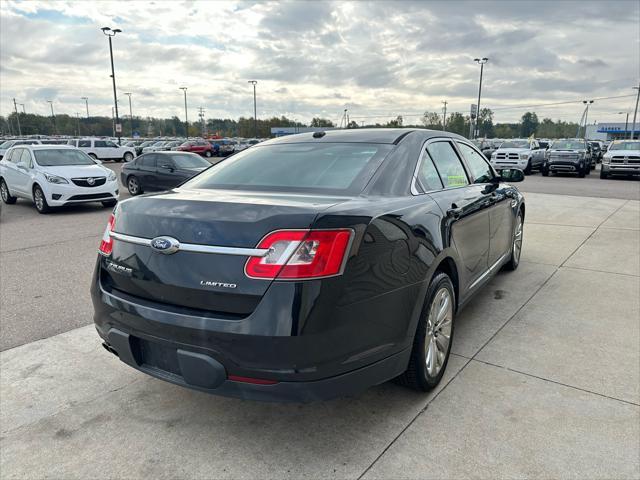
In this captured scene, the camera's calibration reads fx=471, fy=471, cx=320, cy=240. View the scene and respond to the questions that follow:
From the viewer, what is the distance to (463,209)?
354cm

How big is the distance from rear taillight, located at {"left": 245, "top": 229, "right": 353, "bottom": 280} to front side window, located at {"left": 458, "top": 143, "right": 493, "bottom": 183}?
2494 mm

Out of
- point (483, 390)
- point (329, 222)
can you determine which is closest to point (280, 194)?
point (329, 222)

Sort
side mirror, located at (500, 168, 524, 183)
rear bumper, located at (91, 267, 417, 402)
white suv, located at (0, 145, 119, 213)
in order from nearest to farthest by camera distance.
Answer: rear bumper, located at (91, 267, 417, 402) < side mirror, located at (500, 168, 524, 183) < white suv, located at (0, 145, 119, 213)

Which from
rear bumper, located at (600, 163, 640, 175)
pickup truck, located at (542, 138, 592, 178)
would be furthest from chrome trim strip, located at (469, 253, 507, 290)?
pickup truck, located at (542, 138, 592, 178)

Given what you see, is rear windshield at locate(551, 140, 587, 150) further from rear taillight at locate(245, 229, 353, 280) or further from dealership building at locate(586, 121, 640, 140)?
dealership building at locate(586, 121, 640, 140)

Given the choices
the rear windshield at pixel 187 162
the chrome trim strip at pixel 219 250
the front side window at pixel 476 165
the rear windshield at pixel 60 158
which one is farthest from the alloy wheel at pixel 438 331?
the rear windshield at pixel 187 162

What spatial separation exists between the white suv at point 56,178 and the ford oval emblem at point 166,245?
32.4 ft

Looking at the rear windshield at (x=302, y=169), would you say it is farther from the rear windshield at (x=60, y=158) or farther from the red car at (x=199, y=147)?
the red car at (x=199, y=147)

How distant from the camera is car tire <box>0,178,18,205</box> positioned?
12995 millimetres

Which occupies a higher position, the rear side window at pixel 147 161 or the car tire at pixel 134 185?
the rear side window at pixel 147 161

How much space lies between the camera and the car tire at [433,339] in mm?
2803

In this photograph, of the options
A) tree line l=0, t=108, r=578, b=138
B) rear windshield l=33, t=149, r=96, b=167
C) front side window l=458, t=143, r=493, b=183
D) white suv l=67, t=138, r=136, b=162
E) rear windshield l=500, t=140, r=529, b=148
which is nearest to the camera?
front side window l=458, t=143, r=493, b=183

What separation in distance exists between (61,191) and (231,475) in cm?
1038

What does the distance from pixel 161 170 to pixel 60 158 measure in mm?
2829
